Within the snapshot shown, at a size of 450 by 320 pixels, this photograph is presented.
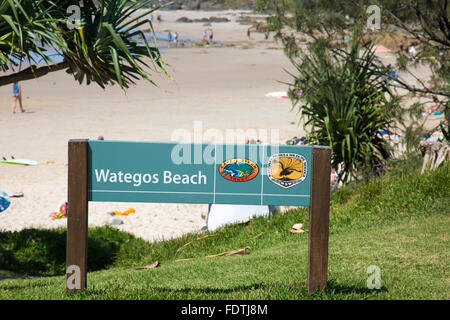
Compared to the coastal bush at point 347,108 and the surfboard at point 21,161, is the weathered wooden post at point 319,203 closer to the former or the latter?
the coastal bush at point 347,108

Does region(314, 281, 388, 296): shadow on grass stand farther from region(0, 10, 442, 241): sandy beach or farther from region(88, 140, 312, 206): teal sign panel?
region(0, 10, 442, 241): sandy beach

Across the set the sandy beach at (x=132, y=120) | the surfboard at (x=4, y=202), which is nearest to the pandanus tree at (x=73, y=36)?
the sandy beach at (x=132, y=120)

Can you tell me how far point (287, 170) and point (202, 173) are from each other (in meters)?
0.64

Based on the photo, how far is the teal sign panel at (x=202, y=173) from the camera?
452 centimetres

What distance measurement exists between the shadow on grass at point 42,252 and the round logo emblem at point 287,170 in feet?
14.8

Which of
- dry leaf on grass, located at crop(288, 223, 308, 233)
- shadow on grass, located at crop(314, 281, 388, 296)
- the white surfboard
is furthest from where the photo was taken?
the white surfboard

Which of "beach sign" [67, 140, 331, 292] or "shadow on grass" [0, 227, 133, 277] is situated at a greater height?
"beach sign" [67, 140, 331, 292]

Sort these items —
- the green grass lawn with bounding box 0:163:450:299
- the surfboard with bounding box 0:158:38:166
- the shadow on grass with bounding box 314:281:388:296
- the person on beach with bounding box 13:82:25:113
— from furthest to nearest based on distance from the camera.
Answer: the person on beach with bounding box 13:82:25:113
the surfboard with bounding box 0:158:38:166
the green grass lawn with bounding box 0:163:450:299
the shadow on grass with bounding box 314:281:388:296

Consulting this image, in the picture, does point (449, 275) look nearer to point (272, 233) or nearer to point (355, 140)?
point (272, 233)

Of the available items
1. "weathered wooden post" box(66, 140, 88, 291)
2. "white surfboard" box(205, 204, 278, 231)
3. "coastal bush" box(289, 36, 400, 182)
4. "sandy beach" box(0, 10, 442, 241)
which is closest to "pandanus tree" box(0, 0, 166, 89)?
"sandy beach" box(0, 10, 442, 241)

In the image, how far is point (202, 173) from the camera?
451cm

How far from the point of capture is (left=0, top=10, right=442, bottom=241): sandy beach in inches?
463

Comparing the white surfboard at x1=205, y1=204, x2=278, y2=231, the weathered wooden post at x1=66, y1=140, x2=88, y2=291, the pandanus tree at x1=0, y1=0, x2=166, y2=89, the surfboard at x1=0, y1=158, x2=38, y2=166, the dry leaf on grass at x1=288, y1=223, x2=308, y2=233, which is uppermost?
the pandanus tree at x1=0, y1=0, x2=166, y2=89

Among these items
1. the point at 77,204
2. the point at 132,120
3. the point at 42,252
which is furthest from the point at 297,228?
the point at 132,120
